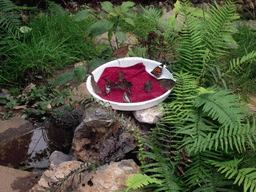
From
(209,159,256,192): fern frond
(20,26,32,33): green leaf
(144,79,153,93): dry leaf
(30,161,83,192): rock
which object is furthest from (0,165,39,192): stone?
(20,26,32,33): green leaf

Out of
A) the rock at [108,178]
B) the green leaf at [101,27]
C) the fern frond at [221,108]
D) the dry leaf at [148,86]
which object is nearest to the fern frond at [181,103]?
the fern frond at [221,108]

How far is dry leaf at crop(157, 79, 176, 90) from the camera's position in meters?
2.00

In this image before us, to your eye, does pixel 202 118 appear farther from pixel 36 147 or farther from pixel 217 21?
pixel 36 147

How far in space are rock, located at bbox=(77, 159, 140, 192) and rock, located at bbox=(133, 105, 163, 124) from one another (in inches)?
16.9

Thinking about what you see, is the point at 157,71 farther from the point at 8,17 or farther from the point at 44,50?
the point at 8,17

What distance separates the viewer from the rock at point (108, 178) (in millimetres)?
1574

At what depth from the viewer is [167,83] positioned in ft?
6.62

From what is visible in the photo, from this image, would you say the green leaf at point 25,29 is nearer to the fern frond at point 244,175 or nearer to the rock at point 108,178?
the rock at point 108,178

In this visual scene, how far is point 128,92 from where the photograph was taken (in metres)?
2.10

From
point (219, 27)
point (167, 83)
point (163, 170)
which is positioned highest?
point (219, 27)

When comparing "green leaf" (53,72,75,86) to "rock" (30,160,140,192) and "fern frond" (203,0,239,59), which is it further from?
"fern frond" (203,0,239,59)

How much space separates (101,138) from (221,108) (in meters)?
1.12

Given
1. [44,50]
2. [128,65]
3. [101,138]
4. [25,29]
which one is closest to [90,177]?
[101,138]

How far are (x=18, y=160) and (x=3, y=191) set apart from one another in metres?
0.48
